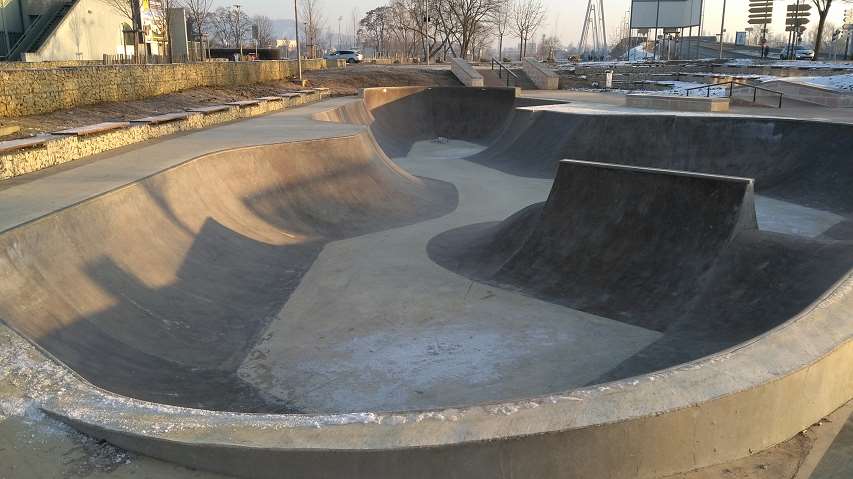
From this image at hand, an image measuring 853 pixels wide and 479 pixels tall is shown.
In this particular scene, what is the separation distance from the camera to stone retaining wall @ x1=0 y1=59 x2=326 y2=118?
15005mm

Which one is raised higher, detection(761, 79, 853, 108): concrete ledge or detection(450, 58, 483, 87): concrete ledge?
detection(450, 58, 483, 87): concrete ledge

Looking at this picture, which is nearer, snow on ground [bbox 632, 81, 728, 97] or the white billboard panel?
snow on ground [bbox 632, 81, 728, 97]

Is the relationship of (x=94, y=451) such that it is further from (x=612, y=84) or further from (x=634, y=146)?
(x=612, y=84)

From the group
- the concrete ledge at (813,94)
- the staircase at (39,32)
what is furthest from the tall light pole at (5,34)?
the concrete ledge at (813,94)

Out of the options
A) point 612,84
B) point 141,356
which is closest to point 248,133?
point 141,356

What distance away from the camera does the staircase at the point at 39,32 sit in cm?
3559

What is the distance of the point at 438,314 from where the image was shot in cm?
881

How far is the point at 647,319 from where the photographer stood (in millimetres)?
8117

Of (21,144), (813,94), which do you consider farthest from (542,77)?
(21,144)

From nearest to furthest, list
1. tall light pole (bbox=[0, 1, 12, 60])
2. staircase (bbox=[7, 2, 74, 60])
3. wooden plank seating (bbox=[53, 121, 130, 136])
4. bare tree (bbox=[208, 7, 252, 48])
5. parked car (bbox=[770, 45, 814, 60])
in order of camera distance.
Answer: wooden plank seating (bbox=[53, 121, 130, 136]) → tall light pole (bbox=[0, 1, 12, 60]) → staircase (bbox=[7, 2, 74, 60]) → parked car (bbox=[770, 45, 814, 60]) → bare tree (bbox=[208, 7, 252, 48])

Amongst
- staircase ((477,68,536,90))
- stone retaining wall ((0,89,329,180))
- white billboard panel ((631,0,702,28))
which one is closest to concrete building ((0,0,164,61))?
staircase ((477,68,536,90))

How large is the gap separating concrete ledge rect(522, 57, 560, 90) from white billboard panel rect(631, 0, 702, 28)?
130 feet

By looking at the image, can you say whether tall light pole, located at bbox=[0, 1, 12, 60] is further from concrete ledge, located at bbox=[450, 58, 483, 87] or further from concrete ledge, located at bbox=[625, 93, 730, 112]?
concrete ledge, located at bbox=[625, 93, 730, 112]

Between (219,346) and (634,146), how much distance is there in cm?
1406
